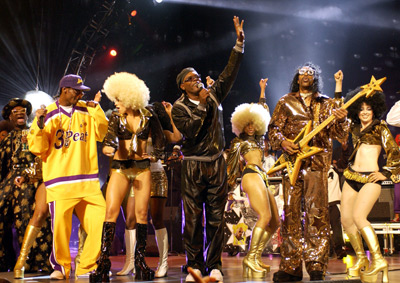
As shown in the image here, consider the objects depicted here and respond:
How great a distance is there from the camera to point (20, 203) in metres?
6.77

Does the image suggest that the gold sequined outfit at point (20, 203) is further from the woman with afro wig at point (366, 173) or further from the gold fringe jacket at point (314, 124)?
the woman with afro wig at point (366, 173)

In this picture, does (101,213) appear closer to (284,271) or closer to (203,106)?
(203,106)

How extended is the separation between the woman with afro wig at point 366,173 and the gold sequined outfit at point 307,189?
50 centimetres

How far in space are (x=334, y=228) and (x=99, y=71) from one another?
22.3ft

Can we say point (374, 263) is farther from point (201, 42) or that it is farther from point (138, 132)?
point (201, 42)

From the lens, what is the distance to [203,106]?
4.85m

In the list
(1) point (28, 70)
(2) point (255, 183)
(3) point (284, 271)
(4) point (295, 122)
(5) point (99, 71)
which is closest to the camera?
(3) point (284, 271)

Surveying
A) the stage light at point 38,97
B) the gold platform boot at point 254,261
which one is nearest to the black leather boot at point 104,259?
the gold platform boot at point 254,261

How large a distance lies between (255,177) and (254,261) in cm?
98

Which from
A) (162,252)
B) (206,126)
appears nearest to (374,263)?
(206,126)

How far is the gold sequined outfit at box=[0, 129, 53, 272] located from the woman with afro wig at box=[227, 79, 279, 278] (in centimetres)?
267

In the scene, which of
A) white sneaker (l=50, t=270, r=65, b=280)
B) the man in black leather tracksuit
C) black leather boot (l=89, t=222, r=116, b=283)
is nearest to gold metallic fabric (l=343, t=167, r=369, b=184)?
the man in black leather tracksuit

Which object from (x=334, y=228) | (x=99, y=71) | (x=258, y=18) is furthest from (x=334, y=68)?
(x=99, y=71)

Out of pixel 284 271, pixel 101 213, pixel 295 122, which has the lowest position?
pixel 284 271
